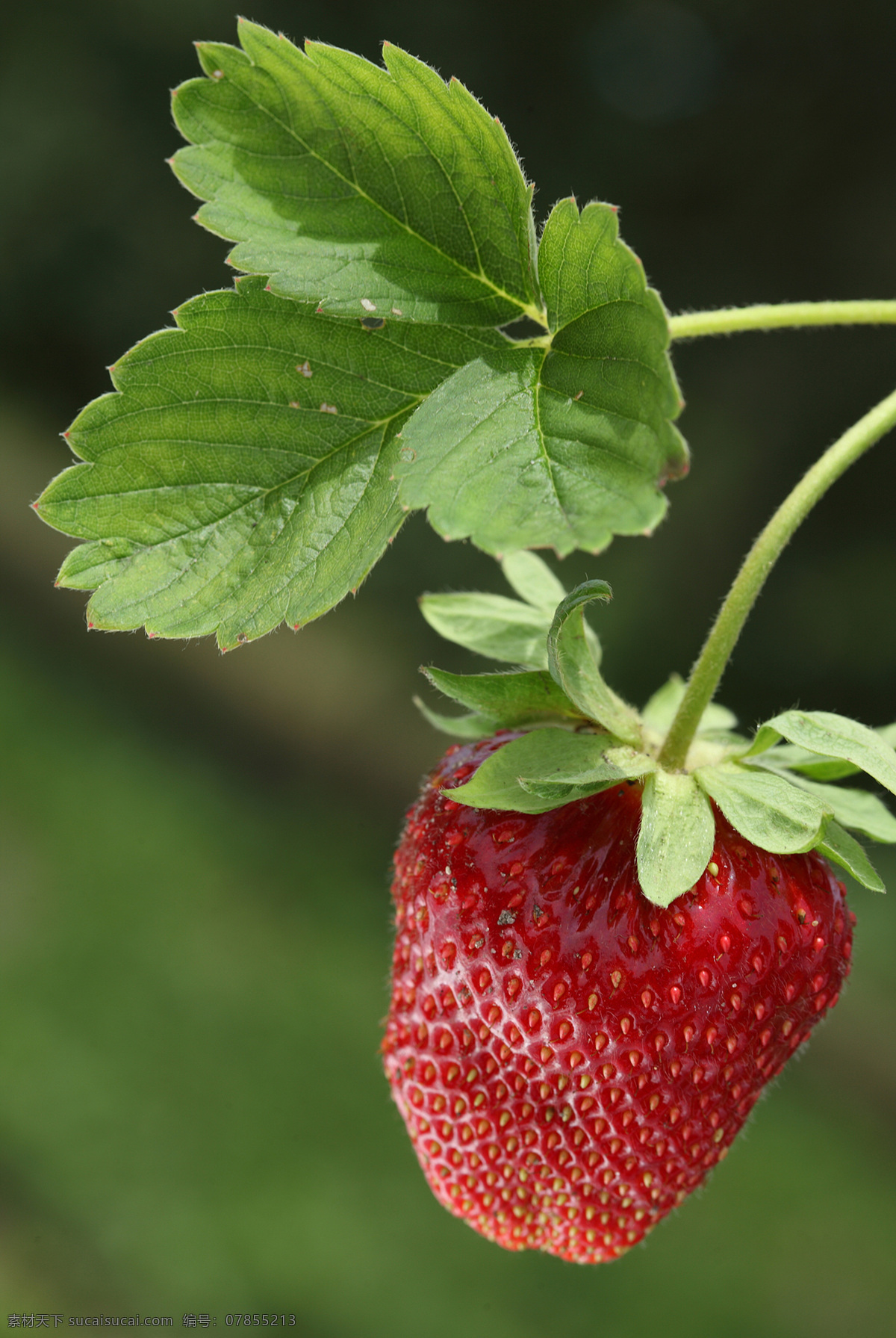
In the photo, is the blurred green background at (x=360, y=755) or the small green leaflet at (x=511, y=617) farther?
the blurred green background at (x=360, y=755)

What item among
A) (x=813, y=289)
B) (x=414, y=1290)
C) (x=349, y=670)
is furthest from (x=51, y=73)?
(x=414, y=1290)

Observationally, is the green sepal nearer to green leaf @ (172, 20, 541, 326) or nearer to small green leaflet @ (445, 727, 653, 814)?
small green leaflet @ (445, 727, 653, 814)

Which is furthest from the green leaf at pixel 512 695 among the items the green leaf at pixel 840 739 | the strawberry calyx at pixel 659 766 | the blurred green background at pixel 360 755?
the blurred green background at pixel 360 755

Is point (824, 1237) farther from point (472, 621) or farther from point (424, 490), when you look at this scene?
point (424, 490)

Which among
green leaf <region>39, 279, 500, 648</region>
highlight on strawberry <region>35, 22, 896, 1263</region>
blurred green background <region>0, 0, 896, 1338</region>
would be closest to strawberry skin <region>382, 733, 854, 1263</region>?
highlight on strawberry <region>35, 22, 896, 1263</region>

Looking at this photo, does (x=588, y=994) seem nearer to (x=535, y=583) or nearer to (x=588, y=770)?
(x=588, y=770)

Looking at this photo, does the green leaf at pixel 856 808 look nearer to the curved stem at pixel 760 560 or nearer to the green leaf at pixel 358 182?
the curved stem at pixel 760 560

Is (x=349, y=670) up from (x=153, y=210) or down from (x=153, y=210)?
down
